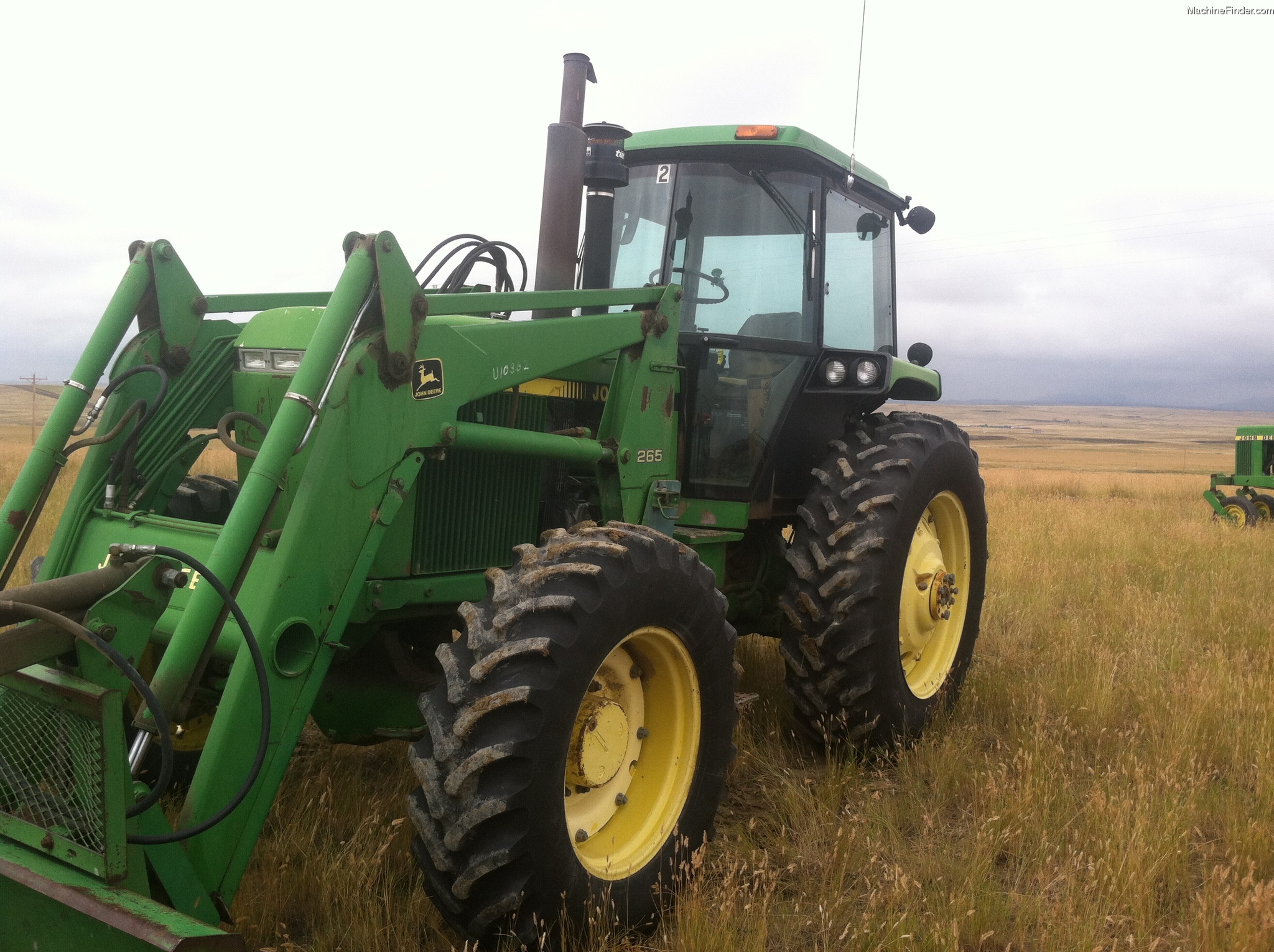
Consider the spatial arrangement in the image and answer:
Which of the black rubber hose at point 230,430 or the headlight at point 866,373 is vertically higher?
the headlight at point 866,373

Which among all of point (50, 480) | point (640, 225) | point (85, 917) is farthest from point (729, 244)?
point (85, 917)

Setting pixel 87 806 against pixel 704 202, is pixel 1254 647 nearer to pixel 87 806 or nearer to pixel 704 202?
pixel 704 202

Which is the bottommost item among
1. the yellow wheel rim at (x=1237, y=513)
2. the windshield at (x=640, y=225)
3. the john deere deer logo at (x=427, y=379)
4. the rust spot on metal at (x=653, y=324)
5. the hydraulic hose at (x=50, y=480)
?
the yellow wheel rim at (x=1237, y=513)

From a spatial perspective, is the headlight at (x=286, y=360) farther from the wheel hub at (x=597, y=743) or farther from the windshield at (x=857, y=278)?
the windshield at (x=857, y=278)

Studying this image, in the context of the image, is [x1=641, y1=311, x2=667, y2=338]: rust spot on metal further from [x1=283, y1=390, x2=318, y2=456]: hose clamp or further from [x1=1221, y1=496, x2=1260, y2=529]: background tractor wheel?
[x1=1221, y1=496, x2=1260, y2=529]: background tractor wheel

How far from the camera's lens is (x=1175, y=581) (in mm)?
8086

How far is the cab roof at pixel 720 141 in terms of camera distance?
4293 mm

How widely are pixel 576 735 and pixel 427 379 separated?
1115mm

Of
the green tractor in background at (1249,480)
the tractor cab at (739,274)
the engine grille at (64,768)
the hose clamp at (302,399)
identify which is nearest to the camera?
the engine grille at (64,768)

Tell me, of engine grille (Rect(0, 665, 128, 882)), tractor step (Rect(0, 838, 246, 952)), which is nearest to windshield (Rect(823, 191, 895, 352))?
engine grille (Rect(0, 665, 128, 882))

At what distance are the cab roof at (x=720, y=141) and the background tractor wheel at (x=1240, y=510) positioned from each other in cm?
1127

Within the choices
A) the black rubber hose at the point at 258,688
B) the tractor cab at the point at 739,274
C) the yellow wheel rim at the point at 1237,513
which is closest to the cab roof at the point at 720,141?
the tractor cab at the point at 739,274

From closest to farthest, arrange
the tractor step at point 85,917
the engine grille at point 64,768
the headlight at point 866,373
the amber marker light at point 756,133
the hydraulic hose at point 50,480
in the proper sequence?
the tractor step at point 85,917
the engine grille at point 64,768
the hydraulic hose at point 50,480
the amber marker light at point 756,133
the headlight at point 866,373

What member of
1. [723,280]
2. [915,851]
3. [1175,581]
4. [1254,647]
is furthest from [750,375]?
[1175,581]
